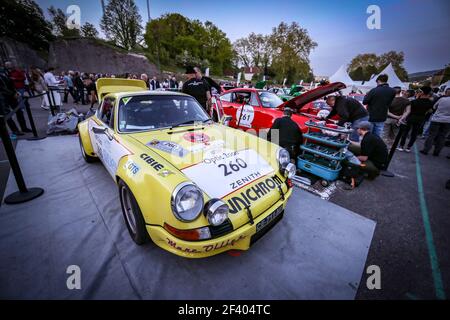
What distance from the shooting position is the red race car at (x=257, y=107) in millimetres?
4215

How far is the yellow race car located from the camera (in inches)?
57.8

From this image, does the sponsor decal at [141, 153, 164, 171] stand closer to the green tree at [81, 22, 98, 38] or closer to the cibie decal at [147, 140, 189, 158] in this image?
the cibie decal at [147, 140, 189, 158]

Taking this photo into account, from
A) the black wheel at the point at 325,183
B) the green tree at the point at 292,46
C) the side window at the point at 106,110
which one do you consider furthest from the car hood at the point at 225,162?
the green tree at the point at 292,46

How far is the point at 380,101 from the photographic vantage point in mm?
4359

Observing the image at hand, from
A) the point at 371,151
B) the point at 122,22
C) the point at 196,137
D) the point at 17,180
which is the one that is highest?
the point at 122,22

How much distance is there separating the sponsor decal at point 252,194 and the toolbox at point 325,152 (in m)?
1.69

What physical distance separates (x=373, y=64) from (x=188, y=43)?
57.3 m

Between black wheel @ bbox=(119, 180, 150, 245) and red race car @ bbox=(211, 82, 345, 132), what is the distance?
2.79m

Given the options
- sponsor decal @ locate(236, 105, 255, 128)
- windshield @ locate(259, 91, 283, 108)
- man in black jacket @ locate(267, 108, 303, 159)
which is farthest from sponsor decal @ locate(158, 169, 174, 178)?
windshield @ locate(259, 91, 283, 108)

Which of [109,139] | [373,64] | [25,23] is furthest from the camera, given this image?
[373,64]

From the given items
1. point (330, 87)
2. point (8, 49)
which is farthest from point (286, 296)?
point (8, 49)

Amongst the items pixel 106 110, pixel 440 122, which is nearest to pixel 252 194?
pixel 106 110

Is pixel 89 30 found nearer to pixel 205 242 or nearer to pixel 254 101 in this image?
pixel 254 101
